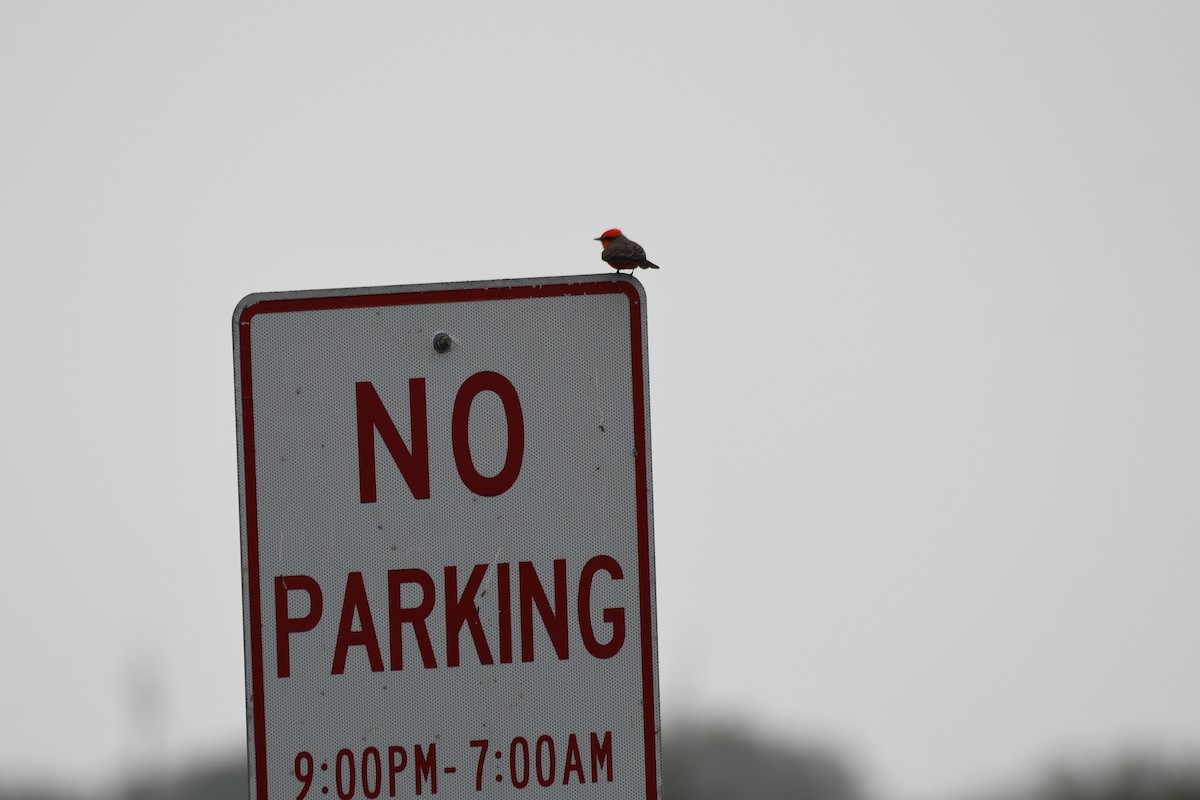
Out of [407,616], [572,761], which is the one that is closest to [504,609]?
[407,616]

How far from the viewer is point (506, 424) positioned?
4.04 meters

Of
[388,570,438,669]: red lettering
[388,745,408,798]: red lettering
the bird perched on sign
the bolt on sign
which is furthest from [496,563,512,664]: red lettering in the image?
the bird perched on sign

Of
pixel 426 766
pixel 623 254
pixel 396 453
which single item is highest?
pixel 623 254

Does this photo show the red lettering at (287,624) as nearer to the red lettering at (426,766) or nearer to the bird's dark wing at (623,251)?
the red lettering at (426,766)

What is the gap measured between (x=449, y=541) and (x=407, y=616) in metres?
0.15

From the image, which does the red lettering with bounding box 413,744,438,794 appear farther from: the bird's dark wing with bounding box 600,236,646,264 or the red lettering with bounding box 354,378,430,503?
the bird's dark wing with bounding box 600,236,646,264

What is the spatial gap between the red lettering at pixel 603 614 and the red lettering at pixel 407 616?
26 cm

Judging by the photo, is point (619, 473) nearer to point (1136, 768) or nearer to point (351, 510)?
point (351, 510)

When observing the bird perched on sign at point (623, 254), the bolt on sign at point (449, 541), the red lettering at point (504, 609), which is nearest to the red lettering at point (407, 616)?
the bolt on sign at point (449, 541)

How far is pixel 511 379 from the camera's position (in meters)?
4.07

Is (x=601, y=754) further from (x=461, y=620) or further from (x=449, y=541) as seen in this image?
(x=449, y=541)

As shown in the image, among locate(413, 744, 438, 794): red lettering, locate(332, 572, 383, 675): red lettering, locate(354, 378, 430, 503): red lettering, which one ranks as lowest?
locate(413, 744, 438, 794): red lettering

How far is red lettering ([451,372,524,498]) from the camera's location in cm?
402

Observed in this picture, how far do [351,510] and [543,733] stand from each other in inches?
20.2
